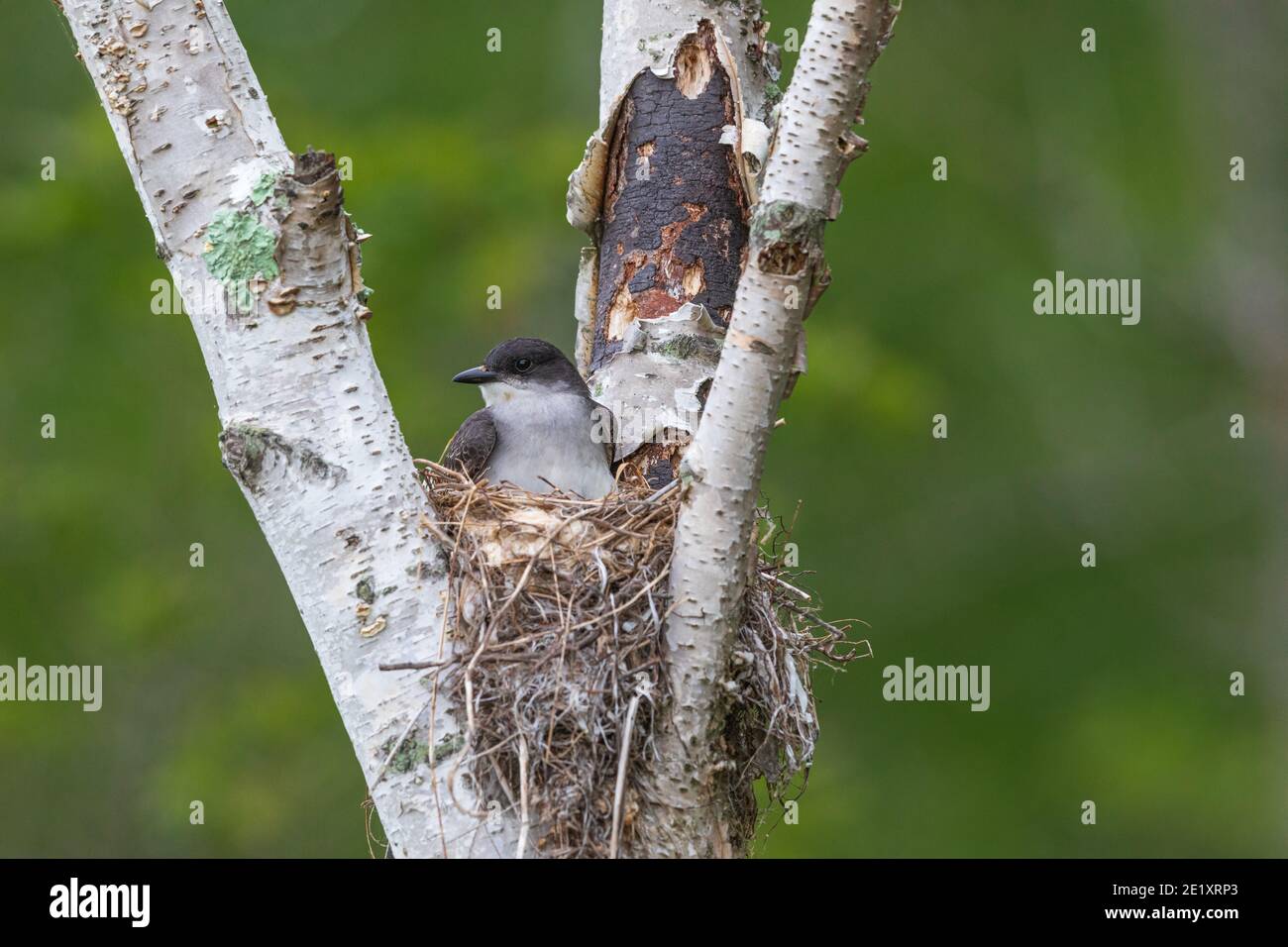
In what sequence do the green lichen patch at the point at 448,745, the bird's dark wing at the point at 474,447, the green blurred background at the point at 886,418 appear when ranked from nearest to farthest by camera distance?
the green lichen patch at the point at 448,745
the bird's dark wing at the point at 474,447
the green blurred background at the point at 886,418

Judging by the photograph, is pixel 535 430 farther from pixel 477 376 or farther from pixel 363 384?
pixel 363 384

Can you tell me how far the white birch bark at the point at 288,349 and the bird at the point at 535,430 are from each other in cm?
176

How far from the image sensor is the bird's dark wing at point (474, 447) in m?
6.25

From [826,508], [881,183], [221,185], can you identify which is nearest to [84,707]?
[826,508]

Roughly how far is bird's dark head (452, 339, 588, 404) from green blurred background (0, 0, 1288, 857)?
3.72m

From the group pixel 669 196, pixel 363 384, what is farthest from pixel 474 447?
pixel 363 384

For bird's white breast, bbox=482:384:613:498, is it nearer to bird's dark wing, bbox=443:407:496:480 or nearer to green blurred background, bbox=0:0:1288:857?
bird's dark wing, bbox=443:407:496:480

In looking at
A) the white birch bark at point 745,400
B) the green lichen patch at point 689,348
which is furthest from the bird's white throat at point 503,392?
the white birch bark at point 745,400

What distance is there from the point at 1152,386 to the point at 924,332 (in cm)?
239

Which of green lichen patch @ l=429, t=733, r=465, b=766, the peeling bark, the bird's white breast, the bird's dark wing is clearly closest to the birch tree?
green lichen patch @ l=429, t=733, r=465, b=766

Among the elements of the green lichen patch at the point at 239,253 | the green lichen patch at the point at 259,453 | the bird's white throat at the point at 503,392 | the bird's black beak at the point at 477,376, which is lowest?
the green lichen patch at the point at 259,453

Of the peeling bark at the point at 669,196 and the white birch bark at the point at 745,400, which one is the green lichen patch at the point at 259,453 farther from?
the peeling bark at the point at 669,196

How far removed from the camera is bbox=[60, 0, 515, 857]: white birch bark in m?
3.90

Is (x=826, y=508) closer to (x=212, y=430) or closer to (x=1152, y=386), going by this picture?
(x=1152, y=386)
